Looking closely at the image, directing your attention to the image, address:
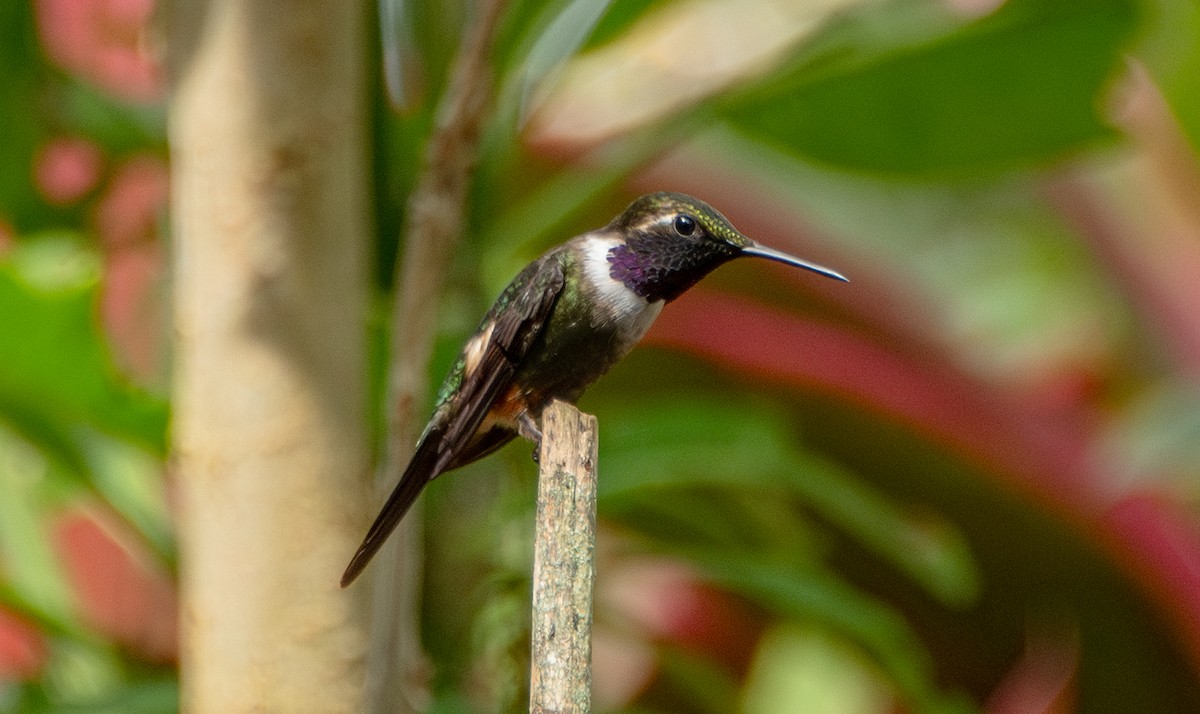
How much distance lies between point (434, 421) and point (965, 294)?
2.33 meters

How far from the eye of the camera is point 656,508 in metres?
1.52

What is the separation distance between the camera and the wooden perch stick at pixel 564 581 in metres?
0.58

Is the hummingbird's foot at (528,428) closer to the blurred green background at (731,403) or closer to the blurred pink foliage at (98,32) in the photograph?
the blurred green background at (731,403)

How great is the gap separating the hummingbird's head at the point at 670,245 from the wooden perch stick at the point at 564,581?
0.95 feet

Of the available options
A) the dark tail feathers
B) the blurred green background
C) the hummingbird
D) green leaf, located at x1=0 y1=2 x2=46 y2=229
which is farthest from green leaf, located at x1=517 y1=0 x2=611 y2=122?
green leaf, located at x1=0 y1=2 x2=46 y2=229

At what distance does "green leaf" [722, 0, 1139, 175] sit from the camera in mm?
1346

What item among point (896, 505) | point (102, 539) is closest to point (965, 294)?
point (896, 505)

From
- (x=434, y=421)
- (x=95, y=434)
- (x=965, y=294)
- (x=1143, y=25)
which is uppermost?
(x=965, y=294)

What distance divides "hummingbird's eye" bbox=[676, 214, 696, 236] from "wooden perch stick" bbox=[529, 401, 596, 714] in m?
0.29

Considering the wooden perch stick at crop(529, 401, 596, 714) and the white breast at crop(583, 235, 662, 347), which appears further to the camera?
the white breast at crop(583, 235, 662, 347)

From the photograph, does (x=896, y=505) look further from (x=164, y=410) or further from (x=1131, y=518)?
(x=164, y=410)

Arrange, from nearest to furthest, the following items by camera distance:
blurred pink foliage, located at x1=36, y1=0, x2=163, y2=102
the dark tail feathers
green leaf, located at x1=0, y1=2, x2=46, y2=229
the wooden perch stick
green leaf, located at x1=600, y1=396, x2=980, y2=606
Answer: the wooden perch stick < the dark tail feathers < green leaf, located at x1=600, y1=396, x2=980, y2=606 < green leaf, located at x1=0, y1=2, x2=46, y2=229 < blurred pink foliage, located at x1=36, y1=0, x2=163, y2=102

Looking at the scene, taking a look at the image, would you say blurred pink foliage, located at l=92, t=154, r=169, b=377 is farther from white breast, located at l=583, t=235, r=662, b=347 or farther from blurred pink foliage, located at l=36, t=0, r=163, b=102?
white breast, located at l=583, t=235, r=662, b=347

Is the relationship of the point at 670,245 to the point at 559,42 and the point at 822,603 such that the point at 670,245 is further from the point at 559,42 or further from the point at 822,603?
the point at 822,603
